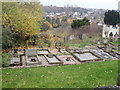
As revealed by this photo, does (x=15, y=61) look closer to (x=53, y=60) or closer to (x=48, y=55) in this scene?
(x=53, y=60)

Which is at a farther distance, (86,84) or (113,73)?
(113,73)

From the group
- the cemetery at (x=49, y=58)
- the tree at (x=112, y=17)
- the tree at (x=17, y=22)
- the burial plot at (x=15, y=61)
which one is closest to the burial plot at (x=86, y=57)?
the cemetery at (x=49, y=58)

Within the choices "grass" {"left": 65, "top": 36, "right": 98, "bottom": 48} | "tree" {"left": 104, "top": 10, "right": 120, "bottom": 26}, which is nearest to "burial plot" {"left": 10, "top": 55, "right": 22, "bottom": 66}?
"grass" {"left": 65, "top": 36, "right": 98, "bottom": 48}

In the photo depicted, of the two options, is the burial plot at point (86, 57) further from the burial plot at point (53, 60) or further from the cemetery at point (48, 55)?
the burial plot at point (53, 60)

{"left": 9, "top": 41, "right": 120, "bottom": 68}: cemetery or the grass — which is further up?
the grass

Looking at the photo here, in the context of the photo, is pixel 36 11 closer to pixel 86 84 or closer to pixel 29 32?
pixel 29 32

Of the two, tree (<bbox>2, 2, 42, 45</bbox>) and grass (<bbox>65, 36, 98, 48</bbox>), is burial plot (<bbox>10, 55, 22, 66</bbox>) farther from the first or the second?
grass (<bbox>65, 36, 98, 48</bbox>)

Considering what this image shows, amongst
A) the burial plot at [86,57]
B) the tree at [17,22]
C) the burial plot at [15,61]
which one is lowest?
the burial plot at [86,57]

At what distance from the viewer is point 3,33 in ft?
37.9

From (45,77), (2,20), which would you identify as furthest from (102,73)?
(2,20)

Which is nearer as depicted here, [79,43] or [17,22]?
[17,22]

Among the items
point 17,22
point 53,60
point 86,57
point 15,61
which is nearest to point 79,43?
point 86,57

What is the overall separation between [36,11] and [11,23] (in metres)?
5.67

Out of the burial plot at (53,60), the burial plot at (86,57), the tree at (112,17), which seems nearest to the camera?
the burial plot at (53,60)
